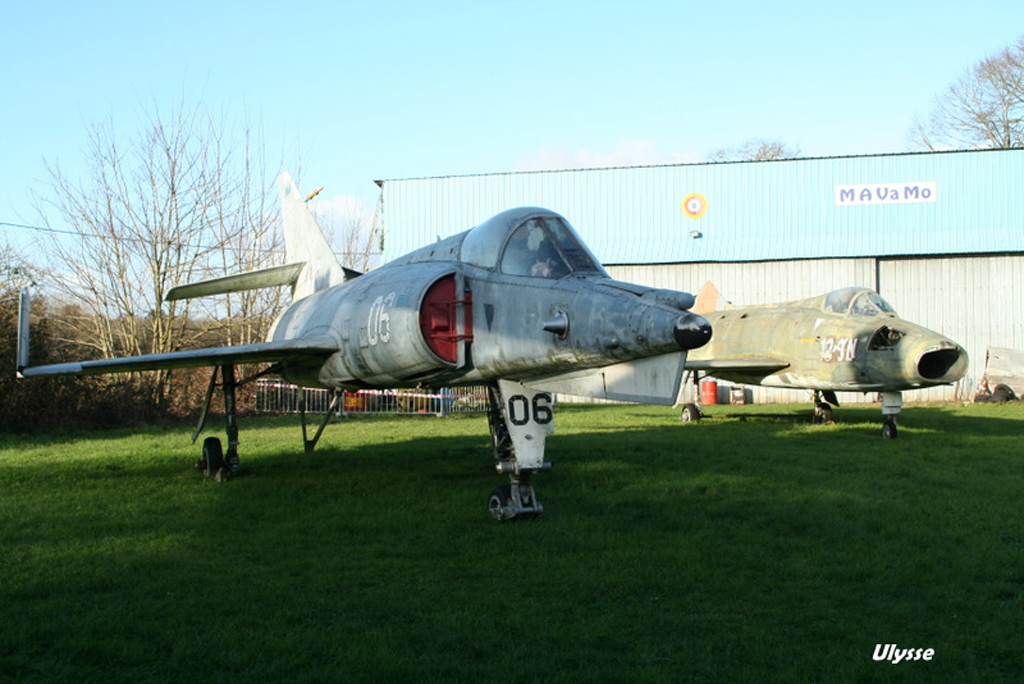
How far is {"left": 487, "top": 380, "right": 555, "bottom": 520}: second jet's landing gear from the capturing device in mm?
7324

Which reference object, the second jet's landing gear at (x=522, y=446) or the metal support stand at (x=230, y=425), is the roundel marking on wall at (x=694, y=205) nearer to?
the metal support stand at (x=230, y=425)

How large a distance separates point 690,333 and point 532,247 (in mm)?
2070

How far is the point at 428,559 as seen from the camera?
615cm

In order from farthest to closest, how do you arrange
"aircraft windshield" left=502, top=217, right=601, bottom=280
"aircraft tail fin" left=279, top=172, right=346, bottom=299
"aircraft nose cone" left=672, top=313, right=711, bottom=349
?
"aircraft tail fin" left=279, top=172, right=346, bottom=299 < "aircraft windshield" left=502, top=217, right=601, bottom=280 < "aircraft nose cone" left=672, top=313, right=711, bottom=349

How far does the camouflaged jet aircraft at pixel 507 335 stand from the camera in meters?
6.37

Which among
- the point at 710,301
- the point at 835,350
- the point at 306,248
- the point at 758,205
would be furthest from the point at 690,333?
the point at 758,205

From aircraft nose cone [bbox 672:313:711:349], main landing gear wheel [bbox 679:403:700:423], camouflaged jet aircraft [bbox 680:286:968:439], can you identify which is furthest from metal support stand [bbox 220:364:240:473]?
main landing gear wheel [bbox 679:403:700:423]

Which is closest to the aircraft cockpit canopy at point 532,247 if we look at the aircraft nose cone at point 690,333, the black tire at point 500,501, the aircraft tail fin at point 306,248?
the aircraft nose cone at point 690,333

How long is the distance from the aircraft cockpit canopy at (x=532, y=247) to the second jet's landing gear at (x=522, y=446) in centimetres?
110

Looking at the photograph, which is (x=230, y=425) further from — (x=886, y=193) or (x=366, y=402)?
(x=886, y=193)

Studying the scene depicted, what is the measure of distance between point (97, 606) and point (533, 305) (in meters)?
3.84

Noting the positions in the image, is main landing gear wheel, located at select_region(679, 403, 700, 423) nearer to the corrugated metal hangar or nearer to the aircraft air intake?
the aircraft air intake

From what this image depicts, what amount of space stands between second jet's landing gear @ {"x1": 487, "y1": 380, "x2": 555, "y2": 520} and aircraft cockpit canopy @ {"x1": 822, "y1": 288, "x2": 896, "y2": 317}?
9.73 metres

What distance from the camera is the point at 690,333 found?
586 centimetres
